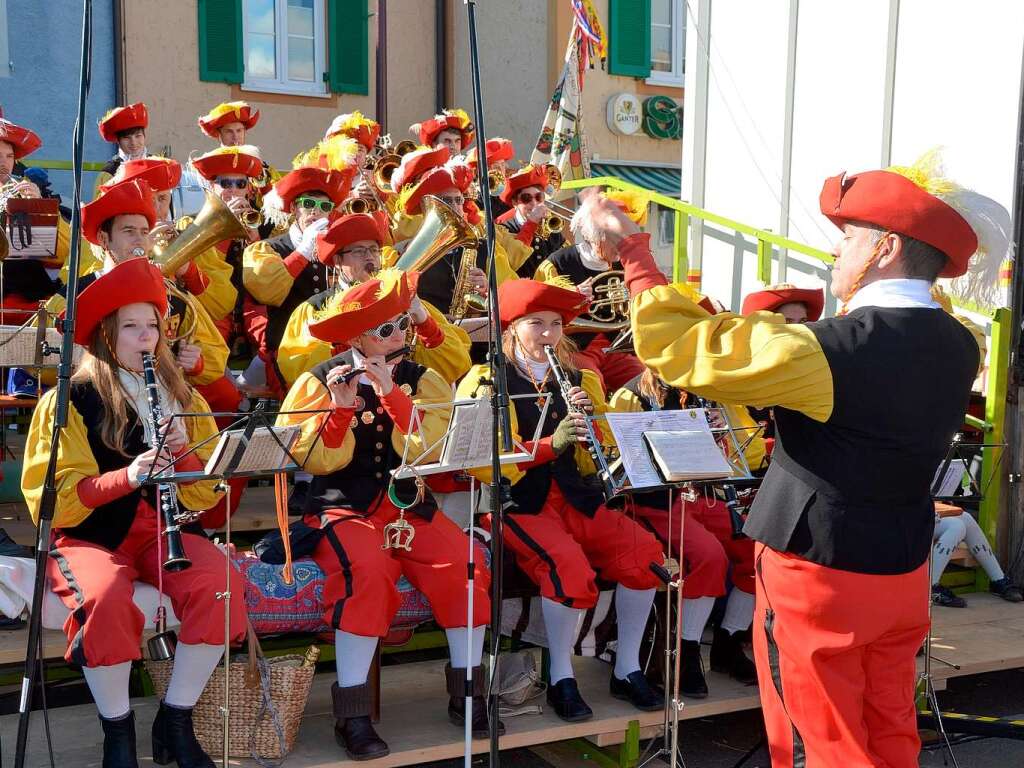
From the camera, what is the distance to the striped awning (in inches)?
513

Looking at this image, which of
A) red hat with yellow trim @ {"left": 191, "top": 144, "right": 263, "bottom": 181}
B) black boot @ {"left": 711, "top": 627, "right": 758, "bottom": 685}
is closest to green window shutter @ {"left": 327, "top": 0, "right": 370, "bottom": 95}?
red hat with yellow trim @ {"left": 191, "top": 144, "right": 263, "bottom": 181}

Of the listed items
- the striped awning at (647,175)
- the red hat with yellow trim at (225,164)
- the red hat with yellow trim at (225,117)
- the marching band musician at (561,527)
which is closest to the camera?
the marching band musician at (561,527)

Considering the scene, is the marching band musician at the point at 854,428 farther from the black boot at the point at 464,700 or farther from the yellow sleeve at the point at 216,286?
the yellow sleeve at the point at 216,286

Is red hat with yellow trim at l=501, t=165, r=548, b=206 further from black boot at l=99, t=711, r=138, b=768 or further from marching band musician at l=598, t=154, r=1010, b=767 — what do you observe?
black boot at l=99, t=711, r=138, b=768

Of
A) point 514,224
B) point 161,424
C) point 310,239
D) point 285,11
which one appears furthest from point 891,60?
point 285,11

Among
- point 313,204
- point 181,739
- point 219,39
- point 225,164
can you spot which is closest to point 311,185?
point 313,204

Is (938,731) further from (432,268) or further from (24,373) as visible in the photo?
(24,373)

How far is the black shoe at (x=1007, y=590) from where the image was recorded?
606 cm

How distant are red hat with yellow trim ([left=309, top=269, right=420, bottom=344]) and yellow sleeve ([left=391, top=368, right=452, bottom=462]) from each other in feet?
1.07

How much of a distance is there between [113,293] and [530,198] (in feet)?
12.8

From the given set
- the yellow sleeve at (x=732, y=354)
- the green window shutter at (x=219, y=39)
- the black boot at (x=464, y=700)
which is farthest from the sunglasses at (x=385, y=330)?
the green window shutter at (x=219, y=39)

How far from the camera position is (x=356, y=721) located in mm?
3930

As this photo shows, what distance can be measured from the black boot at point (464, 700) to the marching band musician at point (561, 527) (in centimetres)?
34

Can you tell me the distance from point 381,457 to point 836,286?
6.19ft
